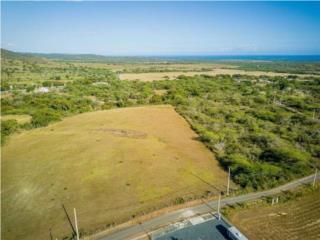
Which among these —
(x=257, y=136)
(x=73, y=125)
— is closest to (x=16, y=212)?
(x=73, y=125)

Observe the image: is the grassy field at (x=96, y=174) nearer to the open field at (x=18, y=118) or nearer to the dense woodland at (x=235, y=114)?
the dense woodland at (x=235, y=114)

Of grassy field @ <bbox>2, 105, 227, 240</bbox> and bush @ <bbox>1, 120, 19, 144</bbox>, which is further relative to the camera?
bush @ <bbox>1, 120, 19, 144</bbox>

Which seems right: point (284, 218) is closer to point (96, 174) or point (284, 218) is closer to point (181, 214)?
point (181, 214)

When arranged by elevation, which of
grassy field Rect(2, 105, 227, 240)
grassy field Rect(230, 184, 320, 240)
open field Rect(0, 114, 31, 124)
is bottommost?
grassy field Rect(2, 105, 227, 240)

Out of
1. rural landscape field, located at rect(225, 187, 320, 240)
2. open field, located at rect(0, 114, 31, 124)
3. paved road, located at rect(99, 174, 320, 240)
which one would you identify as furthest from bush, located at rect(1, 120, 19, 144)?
rural landscape field, located at rect(225, 187, 320, 240)

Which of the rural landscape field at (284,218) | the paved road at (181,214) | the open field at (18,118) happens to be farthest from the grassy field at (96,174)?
the open field at (18,118)

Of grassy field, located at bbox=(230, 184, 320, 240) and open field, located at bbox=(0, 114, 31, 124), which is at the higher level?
grassy field, located at bbox=(230, 184, 320, 240)

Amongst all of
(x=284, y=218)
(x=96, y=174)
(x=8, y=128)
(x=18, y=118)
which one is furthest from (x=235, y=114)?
(x=18, y=118)

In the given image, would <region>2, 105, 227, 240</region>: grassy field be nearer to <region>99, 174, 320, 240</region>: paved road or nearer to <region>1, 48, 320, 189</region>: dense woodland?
<region>99, 174, 320, 240</region>: paved road
